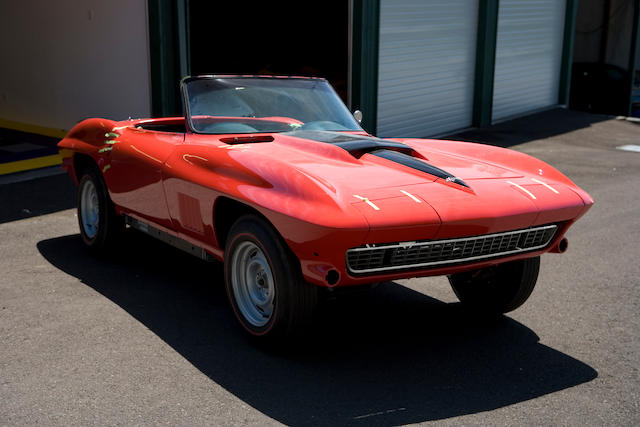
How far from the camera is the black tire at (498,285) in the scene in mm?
4613

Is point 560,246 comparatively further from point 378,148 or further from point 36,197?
point 36,197

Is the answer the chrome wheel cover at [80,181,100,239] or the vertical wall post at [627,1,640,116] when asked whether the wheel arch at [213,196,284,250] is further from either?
the vertical wall post at [627,1,640,116]

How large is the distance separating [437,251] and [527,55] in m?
13.4

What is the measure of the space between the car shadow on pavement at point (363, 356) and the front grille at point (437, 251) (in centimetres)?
60

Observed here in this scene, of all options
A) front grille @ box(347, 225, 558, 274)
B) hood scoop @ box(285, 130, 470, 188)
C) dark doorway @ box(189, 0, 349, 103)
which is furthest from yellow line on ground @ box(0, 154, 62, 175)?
dark doorway @ box(189, 0, 349, 103)

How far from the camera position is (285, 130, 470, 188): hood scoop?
167 inches

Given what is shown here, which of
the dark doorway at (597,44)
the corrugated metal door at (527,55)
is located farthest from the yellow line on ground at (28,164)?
the dark doorway at (597,44)

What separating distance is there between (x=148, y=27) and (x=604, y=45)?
61.7ft

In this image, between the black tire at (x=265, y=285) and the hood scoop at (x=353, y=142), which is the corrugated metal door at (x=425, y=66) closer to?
the hood scoop at (x=353, y=142)

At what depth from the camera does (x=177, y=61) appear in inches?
417

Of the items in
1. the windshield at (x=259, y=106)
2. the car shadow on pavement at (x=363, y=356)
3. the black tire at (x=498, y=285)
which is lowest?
the car shadow on pavement at (x=363, y=356)

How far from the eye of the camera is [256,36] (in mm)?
18000

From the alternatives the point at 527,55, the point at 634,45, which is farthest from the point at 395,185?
the point at 634,45

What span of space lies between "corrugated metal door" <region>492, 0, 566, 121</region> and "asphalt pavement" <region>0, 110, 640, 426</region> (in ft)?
31.0
